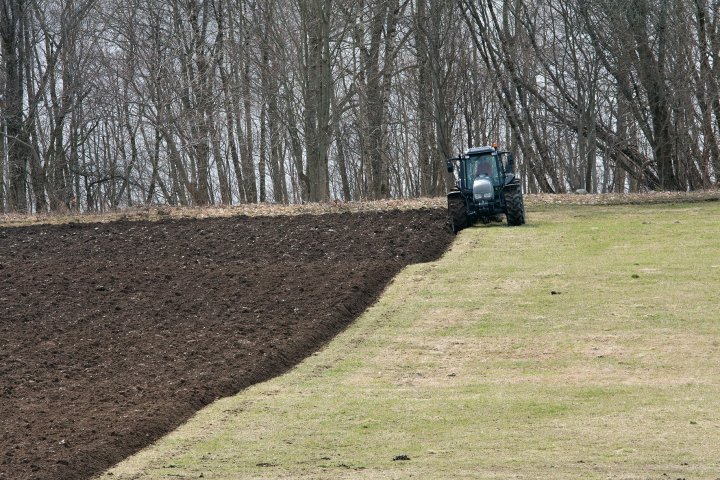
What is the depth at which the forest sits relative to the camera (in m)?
33.0

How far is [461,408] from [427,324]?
422cm

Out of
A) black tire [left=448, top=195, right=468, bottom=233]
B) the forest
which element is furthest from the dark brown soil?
the forest

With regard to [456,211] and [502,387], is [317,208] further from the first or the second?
[502,387]

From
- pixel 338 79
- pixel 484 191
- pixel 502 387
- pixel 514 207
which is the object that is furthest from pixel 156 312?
pixel 338 79

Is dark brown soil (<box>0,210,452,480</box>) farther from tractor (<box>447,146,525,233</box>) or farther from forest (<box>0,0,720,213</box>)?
forest (<box>0,0,720,213</box>)

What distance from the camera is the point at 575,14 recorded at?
34.4 m

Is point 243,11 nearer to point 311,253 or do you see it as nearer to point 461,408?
point 311,253

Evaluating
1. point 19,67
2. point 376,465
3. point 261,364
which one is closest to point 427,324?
point 261,364

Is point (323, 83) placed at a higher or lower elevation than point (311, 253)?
higher

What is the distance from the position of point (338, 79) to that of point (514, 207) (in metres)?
14.3

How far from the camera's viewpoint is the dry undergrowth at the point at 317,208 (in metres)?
26.2

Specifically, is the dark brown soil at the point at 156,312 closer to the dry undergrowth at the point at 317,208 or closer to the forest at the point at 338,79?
the dry undergrowth at the point at 317,208

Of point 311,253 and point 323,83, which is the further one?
point 323,83

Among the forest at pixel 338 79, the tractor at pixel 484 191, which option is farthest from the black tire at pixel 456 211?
the forest at pixel 338 79
